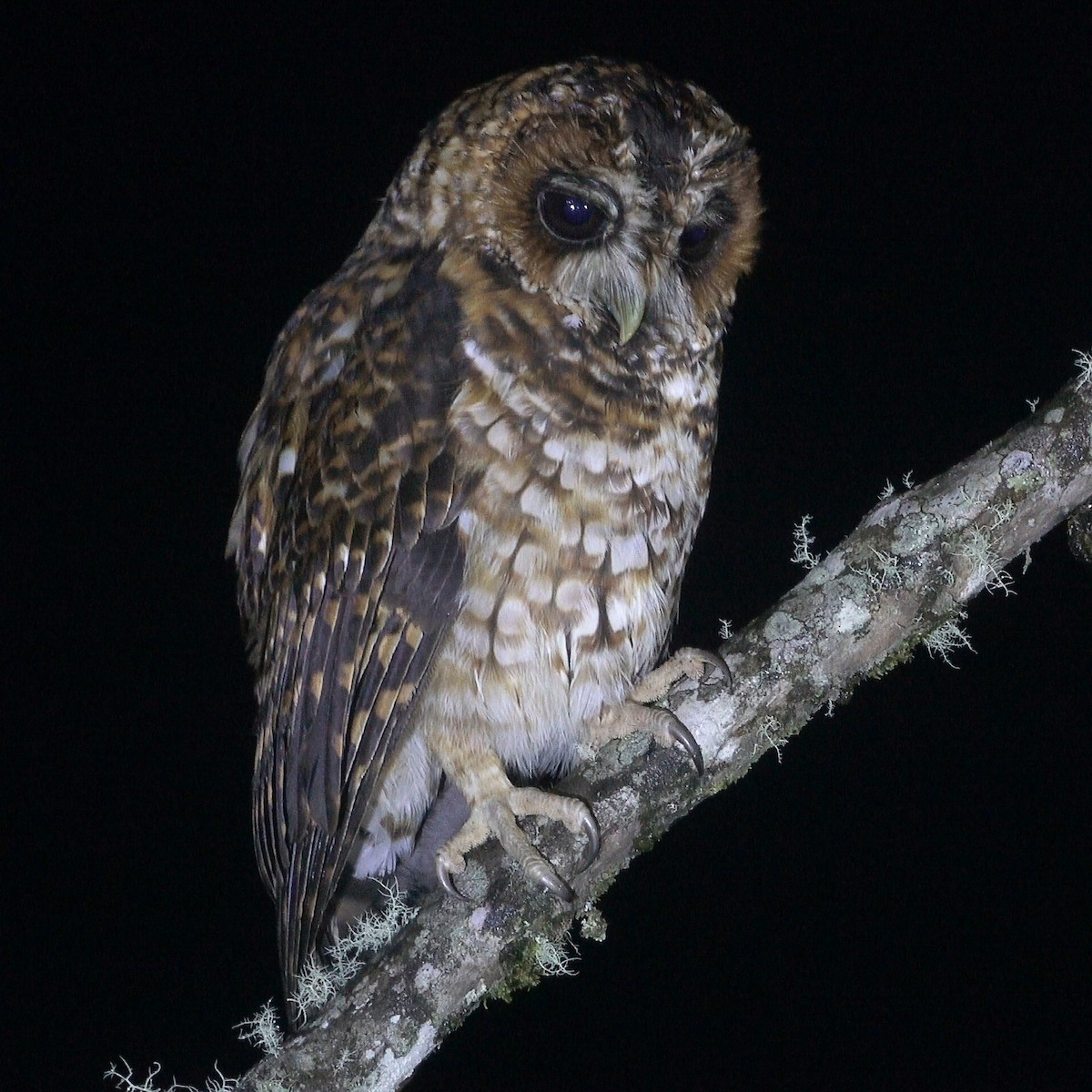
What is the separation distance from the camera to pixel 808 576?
1730 mm

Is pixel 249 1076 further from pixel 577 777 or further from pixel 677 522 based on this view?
pixel 677 522

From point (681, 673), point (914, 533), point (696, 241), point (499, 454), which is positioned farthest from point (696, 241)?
point (681, 673)

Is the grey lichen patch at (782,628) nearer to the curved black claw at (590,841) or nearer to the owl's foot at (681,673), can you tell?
the owl's foot at (681,673)

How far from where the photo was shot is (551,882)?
5.23 feet

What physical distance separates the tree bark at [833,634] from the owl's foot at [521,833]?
0.02 m

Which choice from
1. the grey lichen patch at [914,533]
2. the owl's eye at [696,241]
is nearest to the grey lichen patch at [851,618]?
the grey lichen patch at [914,533]

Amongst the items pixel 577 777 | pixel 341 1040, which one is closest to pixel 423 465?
pixel 577 777

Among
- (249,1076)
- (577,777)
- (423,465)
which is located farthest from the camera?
(577,777)

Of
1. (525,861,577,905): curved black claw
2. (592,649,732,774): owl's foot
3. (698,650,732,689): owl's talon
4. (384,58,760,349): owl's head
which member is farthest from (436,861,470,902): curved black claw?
(384,58,760,349): owl's head

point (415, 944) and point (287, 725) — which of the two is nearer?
point (415, 944)

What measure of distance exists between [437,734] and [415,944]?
0.32m

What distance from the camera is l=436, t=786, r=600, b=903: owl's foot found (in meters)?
1.61

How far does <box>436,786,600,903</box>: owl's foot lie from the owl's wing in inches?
6.4

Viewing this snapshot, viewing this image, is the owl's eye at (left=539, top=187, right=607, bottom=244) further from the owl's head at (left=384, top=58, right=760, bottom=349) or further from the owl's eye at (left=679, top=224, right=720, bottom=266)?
the owl's eye at (left=679, top=224, right=720, bottom=266)
